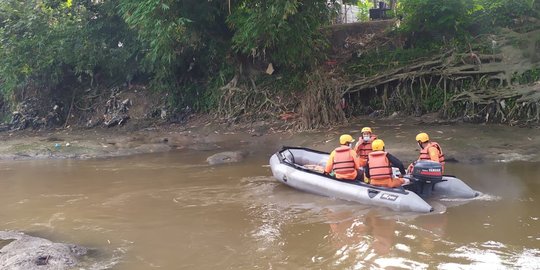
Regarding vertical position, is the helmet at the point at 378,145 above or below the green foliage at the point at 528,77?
below

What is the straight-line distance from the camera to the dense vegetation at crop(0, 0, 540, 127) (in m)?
14.0

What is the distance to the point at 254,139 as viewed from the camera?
1493 cm

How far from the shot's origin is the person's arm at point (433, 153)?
8492mm

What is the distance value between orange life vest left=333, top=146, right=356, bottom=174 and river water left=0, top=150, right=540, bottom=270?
562 mm

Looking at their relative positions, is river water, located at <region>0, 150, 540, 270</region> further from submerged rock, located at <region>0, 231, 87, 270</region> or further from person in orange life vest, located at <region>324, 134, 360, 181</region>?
person in orange life vest, located at <region>324, 134, 360, 181</region>

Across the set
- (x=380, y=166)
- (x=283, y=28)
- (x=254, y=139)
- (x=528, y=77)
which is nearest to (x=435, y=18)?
(x=528, y=77)

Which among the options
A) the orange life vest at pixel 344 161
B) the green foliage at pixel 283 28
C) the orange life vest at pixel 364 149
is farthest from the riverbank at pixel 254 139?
the orange life vest at pixel 344 161

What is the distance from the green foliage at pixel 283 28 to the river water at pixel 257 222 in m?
3.88

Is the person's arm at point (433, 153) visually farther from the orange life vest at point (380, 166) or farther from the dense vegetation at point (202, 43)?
the dense vegetation at point (202, 43)

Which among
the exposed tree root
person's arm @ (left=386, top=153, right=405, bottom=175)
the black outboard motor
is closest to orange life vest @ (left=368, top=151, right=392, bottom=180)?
person's arm @ (left=386, top=153, right=405, bottom=175)

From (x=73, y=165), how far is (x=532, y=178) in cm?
1026

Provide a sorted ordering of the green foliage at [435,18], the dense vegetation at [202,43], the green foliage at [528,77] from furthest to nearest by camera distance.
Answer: the green foliage at [435,18], the dense vegetation at [202,43], the green foliage at [528,77]

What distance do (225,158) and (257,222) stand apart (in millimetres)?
4991

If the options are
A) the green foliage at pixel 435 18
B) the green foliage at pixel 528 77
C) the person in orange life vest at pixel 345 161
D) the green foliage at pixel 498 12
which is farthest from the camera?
the green foliage at pixel 435 18
